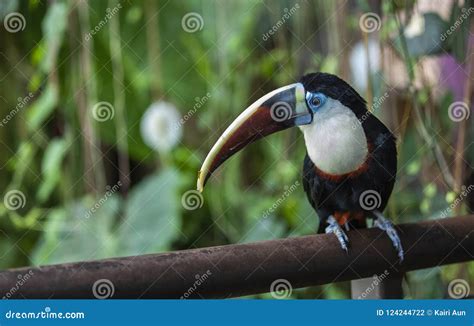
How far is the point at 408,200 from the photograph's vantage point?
2.05m

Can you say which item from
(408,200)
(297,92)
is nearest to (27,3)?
(297,92)

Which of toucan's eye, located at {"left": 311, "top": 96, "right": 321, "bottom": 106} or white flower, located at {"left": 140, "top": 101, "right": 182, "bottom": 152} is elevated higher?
toucan's eye, located at {"left": 311, "top": 96, "right": 321, "bottom": 106}

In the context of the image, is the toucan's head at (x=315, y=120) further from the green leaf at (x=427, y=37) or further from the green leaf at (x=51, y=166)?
the green leaf at (x=51, y=166)

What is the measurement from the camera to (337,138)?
1391 millimetres

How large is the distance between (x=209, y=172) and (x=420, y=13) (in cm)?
67

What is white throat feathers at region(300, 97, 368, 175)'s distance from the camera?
4.52 ft

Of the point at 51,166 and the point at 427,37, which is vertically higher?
the point at 427,37

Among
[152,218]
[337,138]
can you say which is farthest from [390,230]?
[152,218]

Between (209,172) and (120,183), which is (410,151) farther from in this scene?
(120,183)

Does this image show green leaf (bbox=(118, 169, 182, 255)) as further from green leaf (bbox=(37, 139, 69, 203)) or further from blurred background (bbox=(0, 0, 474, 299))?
green leaf (bbox=(37, 139, 69, 203))

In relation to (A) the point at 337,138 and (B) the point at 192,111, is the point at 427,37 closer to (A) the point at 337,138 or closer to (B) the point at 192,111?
(A) the point at 337,138

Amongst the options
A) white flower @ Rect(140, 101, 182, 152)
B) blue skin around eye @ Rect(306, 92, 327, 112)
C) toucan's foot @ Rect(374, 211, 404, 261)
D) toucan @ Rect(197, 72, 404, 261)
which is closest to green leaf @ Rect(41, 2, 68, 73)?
white flower @ Rect(140, 101, 182, 152)

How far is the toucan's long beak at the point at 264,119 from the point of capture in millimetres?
1356

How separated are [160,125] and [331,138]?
2.44 ft
